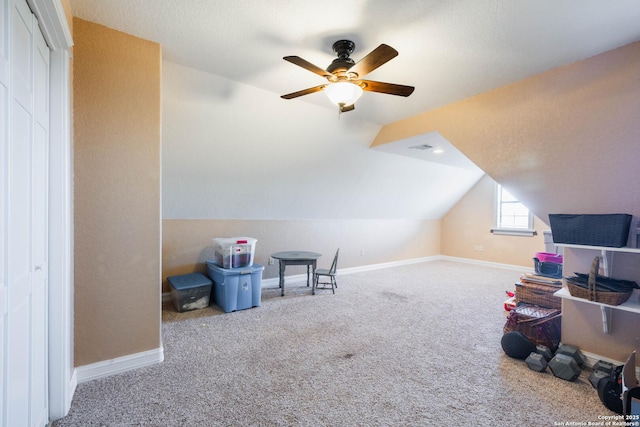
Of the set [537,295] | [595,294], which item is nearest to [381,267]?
[537,295]

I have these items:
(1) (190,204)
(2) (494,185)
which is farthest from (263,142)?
(2) (494,185)

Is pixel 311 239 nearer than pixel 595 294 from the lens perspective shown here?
No

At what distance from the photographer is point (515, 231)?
6293mm

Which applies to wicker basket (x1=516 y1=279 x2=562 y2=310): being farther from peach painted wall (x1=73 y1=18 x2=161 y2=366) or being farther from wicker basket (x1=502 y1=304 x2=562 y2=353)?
peach painted wall (x1=73 y1=18 x2=161 y2=366)

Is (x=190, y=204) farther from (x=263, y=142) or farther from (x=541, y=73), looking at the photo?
(x=541, y=73)

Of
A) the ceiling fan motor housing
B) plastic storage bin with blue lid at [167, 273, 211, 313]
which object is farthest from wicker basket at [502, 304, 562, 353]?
plastic storage bin with blue lid at [167, 273, 211, 313]

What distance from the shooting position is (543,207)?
284 centimetres

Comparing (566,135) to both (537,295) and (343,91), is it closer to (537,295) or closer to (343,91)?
(537,295)

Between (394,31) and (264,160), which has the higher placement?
(394,31)

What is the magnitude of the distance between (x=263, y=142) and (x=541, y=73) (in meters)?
2.88

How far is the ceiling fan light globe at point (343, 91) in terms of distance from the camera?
2.05 metres

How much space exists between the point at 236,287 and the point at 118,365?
152 centimetres

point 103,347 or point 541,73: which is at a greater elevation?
point 541,73

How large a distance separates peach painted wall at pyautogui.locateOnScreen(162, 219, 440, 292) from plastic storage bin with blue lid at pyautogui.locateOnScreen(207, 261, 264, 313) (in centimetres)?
60
